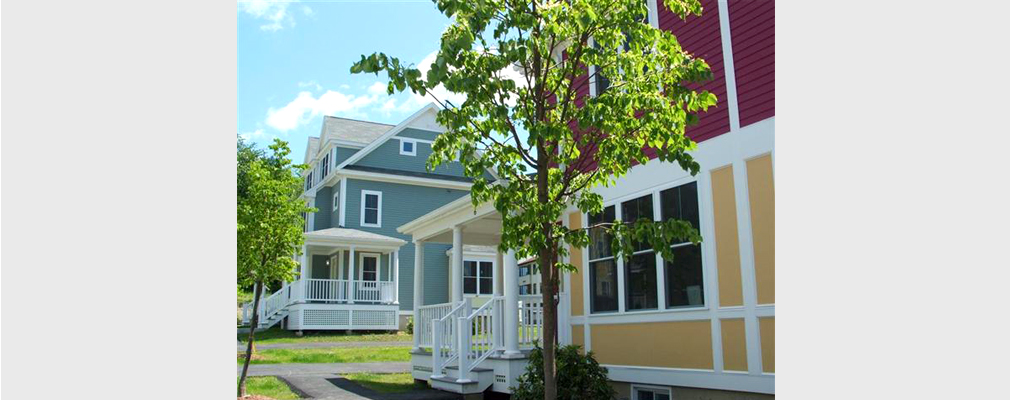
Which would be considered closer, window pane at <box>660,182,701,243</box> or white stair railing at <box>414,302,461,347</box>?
window pane at <box>660,182,701,243</box>

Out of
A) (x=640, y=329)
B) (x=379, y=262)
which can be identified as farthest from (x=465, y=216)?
(x=379, y=262)

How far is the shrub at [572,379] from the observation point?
8156 millimetres

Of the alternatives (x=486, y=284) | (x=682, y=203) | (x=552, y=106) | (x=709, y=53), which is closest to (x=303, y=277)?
(x=486, y=284)

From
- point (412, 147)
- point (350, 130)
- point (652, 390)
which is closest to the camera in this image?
point (652, 390)

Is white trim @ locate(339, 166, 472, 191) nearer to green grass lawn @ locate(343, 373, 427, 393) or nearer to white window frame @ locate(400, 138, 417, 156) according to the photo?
white window frame @ locate(400, 138, 417, 156)

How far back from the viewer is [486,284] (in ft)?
85.4

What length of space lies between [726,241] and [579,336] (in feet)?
9.17

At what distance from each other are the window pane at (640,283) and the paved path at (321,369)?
556cm

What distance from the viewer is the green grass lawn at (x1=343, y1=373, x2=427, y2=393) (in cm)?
1077

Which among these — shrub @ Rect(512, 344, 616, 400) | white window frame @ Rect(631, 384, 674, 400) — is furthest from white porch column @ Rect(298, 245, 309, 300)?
white window frame @ Rect(631, 384, 674, 400)

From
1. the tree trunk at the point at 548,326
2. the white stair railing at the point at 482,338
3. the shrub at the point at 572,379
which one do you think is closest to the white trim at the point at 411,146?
the white stair railing at the point at 482,338

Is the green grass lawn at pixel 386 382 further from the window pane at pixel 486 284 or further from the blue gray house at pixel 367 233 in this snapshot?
the window pane at pixel 486 284

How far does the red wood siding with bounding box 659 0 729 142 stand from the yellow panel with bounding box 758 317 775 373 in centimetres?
205

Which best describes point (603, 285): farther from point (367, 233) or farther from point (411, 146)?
point (411, 146)
